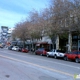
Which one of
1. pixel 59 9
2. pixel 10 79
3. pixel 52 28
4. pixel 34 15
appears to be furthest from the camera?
pixel 34 15

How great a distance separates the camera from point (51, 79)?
12.0m

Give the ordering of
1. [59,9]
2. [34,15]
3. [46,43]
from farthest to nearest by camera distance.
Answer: [46,43]
[34,15]
[59,9]

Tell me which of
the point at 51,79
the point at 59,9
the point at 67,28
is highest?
the point at 59,9

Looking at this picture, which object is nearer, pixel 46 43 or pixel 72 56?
pixel 72 56

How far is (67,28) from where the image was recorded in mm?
35156

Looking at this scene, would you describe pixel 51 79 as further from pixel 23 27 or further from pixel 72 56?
pixel 23 27

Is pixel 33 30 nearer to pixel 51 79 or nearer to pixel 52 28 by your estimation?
pixel 52 28

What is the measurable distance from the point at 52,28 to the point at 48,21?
1.82 meters

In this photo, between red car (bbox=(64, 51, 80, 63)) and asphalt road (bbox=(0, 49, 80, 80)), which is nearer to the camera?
asphalt road (bbox=(0, 49, 80, 80))

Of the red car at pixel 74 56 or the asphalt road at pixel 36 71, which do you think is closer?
the asphalt road at pixel 36 71

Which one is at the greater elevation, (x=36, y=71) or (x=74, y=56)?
(x=74, y=56)

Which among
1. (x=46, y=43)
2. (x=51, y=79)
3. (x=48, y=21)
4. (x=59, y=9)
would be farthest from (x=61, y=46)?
(x=51, y=79)

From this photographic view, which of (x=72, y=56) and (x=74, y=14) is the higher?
(x=74, y=14)

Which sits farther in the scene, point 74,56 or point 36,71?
point 74,56
